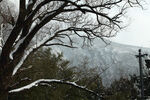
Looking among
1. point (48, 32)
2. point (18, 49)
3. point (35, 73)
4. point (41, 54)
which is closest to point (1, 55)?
point (18, 49)

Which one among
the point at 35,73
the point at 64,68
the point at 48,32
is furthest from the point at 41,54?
the point at 48,32

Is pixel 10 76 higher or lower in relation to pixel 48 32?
lower

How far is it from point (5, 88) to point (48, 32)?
5236 millimetres

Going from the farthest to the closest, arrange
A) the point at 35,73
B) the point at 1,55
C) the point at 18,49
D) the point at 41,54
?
the point at 41,54 < the point at 35,73 < the point at 18,49 < the point at 1,55

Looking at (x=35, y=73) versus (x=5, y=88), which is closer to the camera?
(x=5, y=88)

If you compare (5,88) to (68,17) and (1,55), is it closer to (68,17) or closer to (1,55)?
(1,55)

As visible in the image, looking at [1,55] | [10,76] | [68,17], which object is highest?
[68,17]

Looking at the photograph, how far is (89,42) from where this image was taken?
422 inches

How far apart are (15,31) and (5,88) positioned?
1.44 m

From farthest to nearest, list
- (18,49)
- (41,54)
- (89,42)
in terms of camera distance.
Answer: (41,54)
(89,42)
(18,49)

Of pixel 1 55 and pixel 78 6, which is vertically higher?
pixel 78 6

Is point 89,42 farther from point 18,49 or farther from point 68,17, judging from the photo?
point 18,49

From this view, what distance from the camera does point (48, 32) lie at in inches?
479

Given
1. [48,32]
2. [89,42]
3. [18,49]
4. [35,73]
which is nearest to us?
[18,49]
